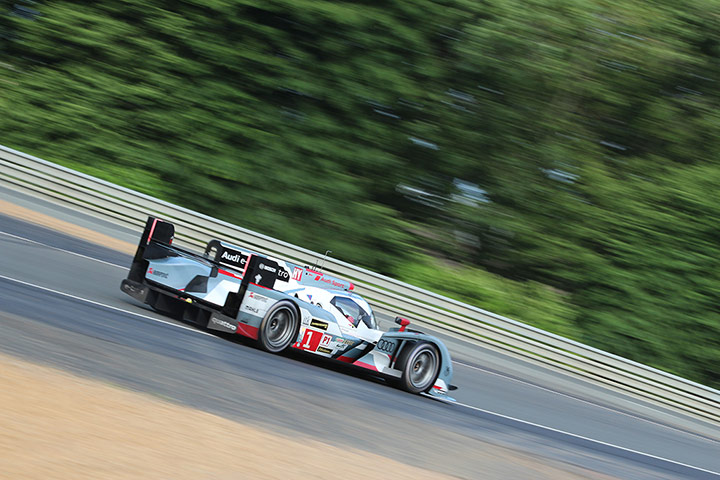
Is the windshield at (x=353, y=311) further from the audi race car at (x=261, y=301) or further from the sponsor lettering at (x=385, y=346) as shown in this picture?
the sponsor lettering at (x=385, y=346)

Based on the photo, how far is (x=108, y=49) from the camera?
20.2 metres

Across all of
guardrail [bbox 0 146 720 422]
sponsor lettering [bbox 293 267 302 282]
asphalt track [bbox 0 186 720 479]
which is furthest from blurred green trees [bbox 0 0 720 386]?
sponsor lettering [bbox 293 267 302 282]

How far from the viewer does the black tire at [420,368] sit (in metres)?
10.2

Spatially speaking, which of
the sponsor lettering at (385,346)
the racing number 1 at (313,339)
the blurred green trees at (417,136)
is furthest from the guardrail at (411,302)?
the racing number 1 at (313,339)

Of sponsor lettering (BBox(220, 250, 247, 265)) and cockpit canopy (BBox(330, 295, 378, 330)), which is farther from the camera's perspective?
cockpit canopy (BBox(330, 295, 378, 330))

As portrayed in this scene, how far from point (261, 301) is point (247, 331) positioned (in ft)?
1.38

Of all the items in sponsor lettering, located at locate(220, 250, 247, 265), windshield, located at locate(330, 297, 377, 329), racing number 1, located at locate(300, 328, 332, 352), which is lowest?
racing number 1, located at locate(300, 328, 332, 352)

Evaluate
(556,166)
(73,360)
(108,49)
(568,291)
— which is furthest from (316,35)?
(73,360)

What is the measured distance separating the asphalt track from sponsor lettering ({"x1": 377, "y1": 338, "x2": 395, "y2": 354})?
1.54ft

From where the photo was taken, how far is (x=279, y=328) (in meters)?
9.47

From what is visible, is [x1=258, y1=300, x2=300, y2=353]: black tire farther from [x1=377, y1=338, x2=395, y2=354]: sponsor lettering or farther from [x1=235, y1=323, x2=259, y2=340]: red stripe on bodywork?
[x1=377, y1=338, x2=395, y2=354]: sponsor lettering

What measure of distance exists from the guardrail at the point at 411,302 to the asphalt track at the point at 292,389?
1171mm

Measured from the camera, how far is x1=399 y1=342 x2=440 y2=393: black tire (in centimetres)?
1020

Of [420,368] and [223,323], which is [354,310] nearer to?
[420,368]
